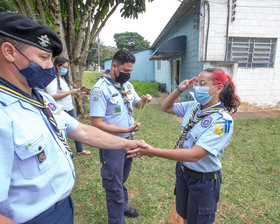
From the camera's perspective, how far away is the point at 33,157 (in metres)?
0.94

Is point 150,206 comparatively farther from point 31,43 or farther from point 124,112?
point 31,43

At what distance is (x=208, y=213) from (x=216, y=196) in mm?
177

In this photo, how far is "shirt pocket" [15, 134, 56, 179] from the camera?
0.89 m

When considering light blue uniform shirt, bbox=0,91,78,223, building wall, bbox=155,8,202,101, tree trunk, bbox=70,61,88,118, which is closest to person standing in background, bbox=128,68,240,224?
light blue uniform shirt, bbox=0,91,78,223

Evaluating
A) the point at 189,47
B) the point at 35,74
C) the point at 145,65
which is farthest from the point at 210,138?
the point at 145,65

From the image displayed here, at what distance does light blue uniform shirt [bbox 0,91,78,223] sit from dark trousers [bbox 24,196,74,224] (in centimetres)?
7

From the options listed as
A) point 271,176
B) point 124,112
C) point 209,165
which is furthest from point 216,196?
point 271,176

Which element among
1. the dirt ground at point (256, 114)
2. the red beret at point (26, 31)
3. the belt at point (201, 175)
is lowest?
the dirt ground at point (256, 114)

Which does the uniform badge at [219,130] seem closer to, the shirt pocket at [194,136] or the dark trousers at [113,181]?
the shirt pocket at [194,136]

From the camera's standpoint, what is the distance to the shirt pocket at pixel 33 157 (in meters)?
0.89

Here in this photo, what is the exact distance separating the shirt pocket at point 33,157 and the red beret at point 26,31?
1.83ft

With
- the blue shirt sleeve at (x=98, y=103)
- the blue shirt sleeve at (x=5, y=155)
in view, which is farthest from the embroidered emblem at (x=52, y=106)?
the blue shirt sleeve at (x=98, y=103)

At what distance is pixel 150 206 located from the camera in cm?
265

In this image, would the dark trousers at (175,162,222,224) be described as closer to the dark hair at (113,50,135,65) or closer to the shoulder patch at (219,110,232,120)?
the shoulder patch at (219,110,232,120)
